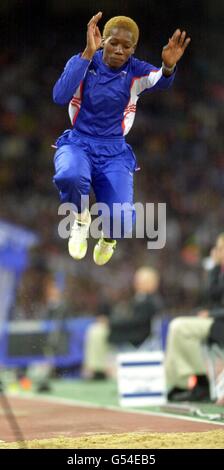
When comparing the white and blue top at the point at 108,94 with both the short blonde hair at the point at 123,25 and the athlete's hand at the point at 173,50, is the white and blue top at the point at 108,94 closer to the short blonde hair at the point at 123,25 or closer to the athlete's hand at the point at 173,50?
the athlete's hand at the point at 173,50

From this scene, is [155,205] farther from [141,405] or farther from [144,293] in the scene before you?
[141,405]

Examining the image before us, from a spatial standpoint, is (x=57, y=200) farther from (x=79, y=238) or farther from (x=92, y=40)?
(x=92, y=40)

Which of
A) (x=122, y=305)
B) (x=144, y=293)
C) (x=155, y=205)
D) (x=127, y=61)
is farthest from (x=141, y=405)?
(x=155, y=205)

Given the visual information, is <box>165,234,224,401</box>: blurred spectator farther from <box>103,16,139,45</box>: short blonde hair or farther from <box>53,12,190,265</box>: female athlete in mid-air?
<box>103,16,139,45</box>: short blonde hair

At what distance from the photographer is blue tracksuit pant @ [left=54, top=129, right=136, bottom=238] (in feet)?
19.7

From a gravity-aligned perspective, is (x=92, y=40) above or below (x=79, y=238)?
above

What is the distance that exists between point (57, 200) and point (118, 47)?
413 inches

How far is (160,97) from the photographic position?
558 inches

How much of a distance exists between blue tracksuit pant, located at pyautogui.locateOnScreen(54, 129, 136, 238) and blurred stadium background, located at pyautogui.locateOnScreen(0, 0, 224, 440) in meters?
6.62

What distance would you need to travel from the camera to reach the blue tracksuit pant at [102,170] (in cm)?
600

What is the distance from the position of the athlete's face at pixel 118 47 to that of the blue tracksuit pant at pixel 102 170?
0.56 meters

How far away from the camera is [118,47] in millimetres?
5922

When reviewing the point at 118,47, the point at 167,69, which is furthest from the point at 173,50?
the point at 118,47

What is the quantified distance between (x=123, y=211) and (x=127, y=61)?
3.46 ft
